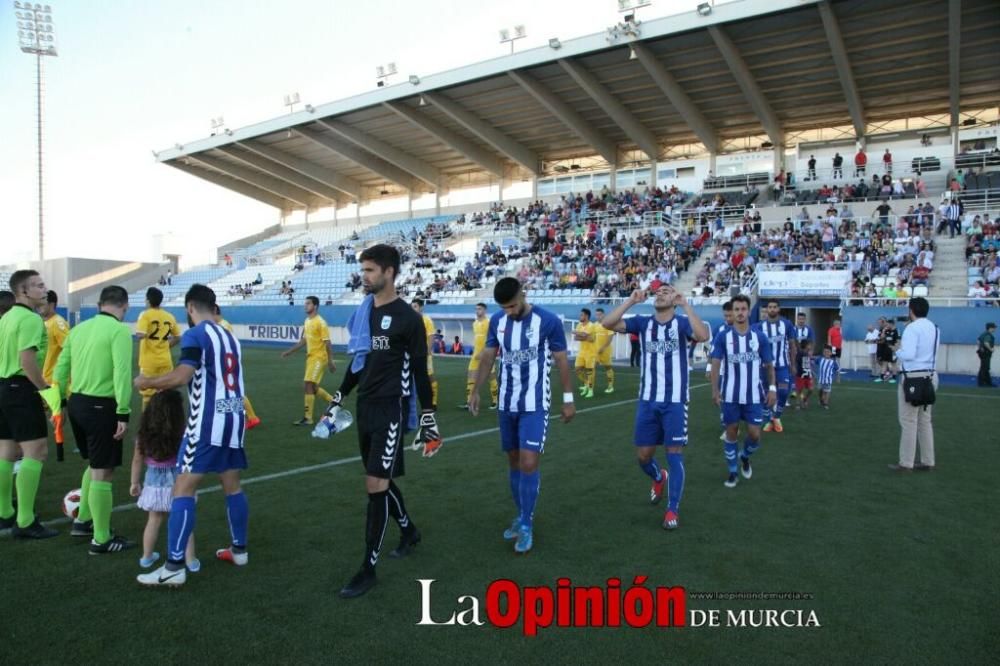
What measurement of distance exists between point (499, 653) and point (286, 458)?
17.4 feet

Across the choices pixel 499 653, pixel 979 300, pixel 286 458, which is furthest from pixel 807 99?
pixel 499 653

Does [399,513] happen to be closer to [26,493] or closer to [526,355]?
[526,355]

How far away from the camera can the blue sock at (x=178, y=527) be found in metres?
4.09

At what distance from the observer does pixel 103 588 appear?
4090mm

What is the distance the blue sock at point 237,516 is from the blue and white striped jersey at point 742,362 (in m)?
4.73

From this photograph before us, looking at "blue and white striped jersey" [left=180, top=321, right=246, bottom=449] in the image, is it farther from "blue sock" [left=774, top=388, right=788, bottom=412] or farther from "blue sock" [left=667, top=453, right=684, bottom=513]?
"blue sock" [left=774, top=388, right=788, bottom=412]

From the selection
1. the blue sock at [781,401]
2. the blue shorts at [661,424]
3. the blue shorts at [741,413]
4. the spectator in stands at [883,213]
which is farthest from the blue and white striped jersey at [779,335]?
the spectator in stands at [883,213]

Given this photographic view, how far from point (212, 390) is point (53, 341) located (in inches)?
193

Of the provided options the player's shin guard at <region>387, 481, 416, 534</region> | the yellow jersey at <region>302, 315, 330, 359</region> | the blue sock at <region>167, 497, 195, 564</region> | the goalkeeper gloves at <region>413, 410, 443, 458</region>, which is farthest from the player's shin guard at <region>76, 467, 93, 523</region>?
the yellow jersey at <region>302, 315, 330, 359</region>

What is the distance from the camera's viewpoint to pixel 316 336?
407 inches

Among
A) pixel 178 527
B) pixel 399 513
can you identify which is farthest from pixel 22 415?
pixel 399 513

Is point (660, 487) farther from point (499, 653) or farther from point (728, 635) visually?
point (499, 653)

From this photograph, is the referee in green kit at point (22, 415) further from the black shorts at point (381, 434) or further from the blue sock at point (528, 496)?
the blue sock at point (528, 496)

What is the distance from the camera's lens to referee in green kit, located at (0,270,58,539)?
5.02 metres
